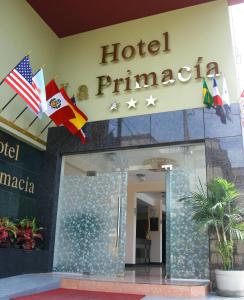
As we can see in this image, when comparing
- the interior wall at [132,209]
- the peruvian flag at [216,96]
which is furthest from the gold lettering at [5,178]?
the interior wall at [132,209]

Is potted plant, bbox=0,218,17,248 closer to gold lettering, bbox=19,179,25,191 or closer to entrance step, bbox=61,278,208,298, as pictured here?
gold lettering, bbox=19,179,25,191

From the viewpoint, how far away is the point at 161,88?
21.9 feet

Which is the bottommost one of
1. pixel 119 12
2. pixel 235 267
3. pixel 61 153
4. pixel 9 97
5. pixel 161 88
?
pixel 235 267

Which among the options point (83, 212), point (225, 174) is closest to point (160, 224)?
point (83, 212)

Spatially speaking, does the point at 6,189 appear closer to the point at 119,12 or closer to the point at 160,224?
the point at 119,12

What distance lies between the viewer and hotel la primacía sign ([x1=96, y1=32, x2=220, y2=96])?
651 cm

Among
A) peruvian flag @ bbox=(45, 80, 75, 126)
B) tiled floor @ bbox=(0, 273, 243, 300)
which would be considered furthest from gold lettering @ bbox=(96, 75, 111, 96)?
tiled floor @ bbox=(0, 273, 243, 300)

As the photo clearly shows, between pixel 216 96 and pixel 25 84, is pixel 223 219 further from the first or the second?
pixel 25 84

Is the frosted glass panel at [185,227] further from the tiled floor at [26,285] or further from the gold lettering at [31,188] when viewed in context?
the gold lettering at [31,188]

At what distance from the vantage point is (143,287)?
4902mm

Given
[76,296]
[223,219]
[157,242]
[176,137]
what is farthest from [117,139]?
[157,242]

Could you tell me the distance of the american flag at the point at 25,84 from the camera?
5.29m

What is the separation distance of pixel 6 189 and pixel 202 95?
3900 mm

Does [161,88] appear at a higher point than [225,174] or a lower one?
higher
